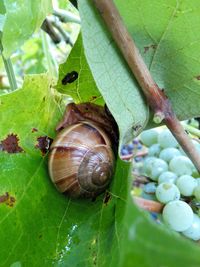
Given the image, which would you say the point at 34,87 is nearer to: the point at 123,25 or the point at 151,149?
the point at 123,25

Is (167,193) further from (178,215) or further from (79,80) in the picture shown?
(79,80)

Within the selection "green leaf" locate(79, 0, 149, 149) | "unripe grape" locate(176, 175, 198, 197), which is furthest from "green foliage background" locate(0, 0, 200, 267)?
"unripe grape" locate(176, 175, 198, 197)

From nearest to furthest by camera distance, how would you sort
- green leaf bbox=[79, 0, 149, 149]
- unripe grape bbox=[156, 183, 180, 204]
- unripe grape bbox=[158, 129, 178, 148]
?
green leaf bbox=[79, 0, 149, 149] < unripe grape bbox=[156, 183, 180, 204] < unripe grape bbox=[158, 129, 178, 148]

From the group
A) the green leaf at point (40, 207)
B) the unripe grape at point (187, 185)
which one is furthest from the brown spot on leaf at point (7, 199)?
the unripe grape at point (187, 185)

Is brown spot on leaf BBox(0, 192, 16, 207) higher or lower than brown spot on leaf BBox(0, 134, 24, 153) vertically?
lower

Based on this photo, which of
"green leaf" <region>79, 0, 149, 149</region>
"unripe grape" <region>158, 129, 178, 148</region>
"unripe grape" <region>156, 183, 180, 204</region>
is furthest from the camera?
"unripe grape" <region>158, 129, 178, 148</region>

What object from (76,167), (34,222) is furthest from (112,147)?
(34,222)

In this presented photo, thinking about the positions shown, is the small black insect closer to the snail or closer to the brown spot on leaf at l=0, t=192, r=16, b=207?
the snail
